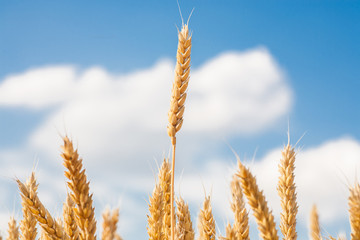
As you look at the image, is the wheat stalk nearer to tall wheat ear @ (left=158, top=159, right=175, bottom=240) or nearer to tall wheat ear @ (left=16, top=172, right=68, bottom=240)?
tall wheat ear @ (left=158, top=159, right=175, bottom=240)

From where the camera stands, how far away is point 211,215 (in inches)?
128

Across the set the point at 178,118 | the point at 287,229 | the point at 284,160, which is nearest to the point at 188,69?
the point at 178,118

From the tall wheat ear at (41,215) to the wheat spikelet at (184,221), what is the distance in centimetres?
99

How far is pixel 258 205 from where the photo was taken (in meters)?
2.23

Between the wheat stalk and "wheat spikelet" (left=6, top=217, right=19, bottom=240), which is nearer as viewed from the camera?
the wheat stalk

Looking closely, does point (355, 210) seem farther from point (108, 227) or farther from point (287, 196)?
point (108, 227)

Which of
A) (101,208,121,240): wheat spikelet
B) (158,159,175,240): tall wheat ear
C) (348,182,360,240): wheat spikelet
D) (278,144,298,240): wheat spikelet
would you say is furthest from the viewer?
(278,144,298,240): wheat spikelet

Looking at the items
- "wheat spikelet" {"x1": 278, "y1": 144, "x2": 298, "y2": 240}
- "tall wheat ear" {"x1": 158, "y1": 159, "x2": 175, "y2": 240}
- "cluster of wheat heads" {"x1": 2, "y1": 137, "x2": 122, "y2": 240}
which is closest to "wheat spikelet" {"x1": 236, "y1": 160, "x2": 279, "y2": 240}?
"cluster of wheat heads" {"x1": 2, "y1": 137, "x2": 122, "y2": 240}

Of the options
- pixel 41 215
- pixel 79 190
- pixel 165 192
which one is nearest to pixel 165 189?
pixel 165 192

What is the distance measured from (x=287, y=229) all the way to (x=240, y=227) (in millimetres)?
823

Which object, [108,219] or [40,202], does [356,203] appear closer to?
[108,219]

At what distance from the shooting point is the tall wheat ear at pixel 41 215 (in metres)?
2.51

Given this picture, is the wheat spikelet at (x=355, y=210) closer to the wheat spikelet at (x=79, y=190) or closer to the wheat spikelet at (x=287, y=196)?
the wheat spikelet at (x=287, y=196)

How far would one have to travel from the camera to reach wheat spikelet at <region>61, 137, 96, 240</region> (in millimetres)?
2205
